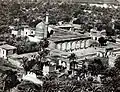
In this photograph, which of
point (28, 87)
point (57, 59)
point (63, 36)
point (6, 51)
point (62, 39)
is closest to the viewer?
point (28, 87)

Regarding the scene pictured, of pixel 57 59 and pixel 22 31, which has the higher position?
pixel 22 31

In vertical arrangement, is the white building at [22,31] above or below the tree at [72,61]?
above

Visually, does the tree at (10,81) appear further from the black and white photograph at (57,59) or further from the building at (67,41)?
the building at (67,41)

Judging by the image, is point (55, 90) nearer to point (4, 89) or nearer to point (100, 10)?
point (4, 89)

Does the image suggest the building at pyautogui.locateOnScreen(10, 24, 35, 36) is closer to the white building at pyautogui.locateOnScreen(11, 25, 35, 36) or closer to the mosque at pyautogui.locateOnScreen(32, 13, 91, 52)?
the white building at pyautogui.locateOnScreen(11, 25, 35, 36)

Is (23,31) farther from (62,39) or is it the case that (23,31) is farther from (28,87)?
(28,87)

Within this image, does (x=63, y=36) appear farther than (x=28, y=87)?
Yes

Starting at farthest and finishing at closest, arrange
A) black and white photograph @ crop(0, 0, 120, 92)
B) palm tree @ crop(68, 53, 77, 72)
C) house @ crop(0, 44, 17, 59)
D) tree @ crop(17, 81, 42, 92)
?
1. house @ crop(0, 44, 17, 59)
2. palm tree @ crop(68, 53, 77, 72)
3. black and white photograph @ crop(0, 0, 120, 92)
4. tree @ crop(17, 81, 42, 92)

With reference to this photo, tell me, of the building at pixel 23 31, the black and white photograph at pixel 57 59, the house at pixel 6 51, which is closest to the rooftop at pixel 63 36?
the black and white photograph at pixel 57 59

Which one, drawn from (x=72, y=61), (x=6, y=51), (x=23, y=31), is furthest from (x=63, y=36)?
(x=72, y=61)

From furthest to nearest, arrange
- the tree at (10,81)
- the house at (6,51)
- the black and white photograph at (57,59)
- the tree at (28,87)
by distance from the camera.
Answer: the house at (6,51) < the black and white photograph at (57,59) < the tree at (10,81) < the tree at (28,87)

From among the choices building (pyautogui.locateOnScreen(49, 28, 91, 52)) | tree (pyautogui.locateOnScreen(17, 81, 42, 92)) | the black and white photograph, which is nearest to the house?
the black and white photograph

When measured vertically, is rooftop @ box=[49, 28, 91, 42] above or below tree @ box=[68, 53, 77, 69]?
above
